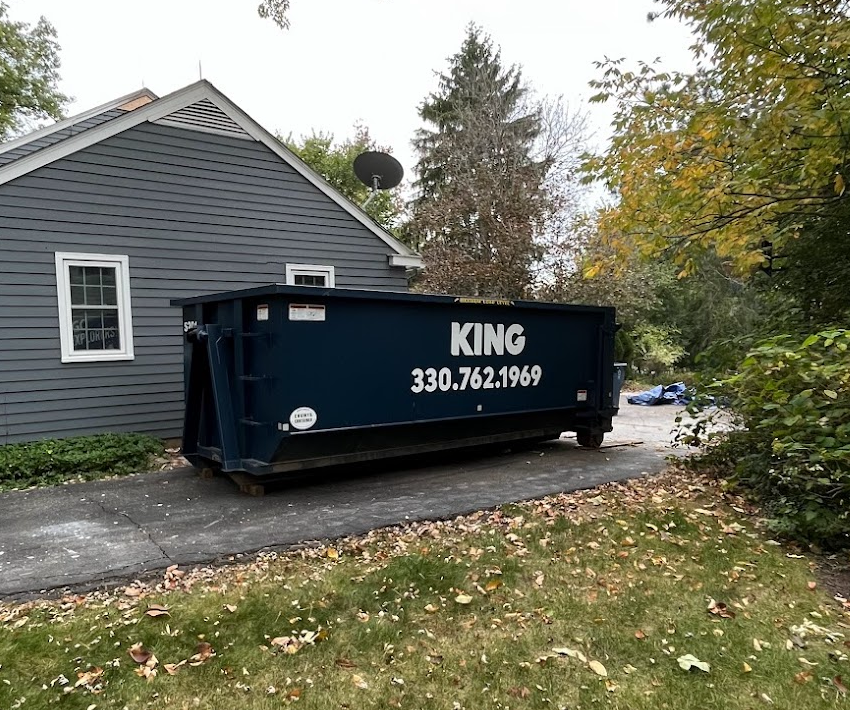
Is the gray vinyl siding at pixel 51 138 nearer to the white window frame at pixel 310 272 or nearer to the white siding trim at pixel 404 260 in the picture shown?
Answer: the white window frame at pixel 310 272

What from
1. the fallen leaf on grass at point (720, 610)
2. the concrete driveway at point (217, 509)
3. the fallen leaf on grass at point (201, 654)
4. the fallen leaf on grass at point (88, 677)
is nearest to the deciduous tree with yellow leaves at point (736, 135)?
the concrete driveway at point (217, 509)

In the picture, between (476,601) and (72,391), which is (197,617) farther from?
(72,391)

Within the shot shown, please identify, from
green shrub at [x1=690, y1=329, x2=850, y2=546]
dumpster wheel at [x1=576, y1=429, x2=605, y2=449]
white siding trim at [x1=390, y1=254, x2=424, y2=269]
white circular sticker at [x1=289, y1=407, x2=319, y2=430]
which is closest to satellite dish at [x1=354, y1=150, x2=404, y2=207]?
white siding trim at [x1=390, y1=254, x2=424, y2=269]

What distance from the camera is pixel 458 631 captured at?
10.0ft

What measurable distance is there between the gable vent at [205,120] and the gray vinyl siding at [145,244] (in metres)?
0.10

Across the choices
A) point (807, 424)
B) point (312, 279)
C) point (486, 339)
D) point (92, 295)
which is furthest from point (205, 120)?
point (807, 424)

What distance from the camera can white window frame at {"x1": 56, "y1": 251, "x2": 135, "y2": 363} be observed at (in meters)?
7.18

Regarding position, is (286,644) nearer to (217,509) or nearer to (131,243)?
(217,509)

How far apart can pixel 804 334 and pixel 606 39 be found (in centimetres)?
614

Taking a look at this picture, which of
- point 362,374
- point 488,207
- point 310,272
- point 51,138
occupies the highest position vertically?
point 488,207

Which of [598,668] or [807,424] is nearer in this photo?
[598,668]

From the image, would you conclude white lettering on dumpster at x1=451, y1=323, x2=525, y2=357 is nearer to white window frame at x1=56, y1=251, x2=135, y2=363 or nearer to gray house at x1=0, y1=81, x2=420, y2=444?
gray house at x1=0, y1=81, x2=420, y2=444

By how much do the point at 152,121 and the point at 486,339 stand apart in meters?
5.41

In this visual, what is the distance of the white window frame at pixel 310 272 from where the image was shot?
9062 millimetres
